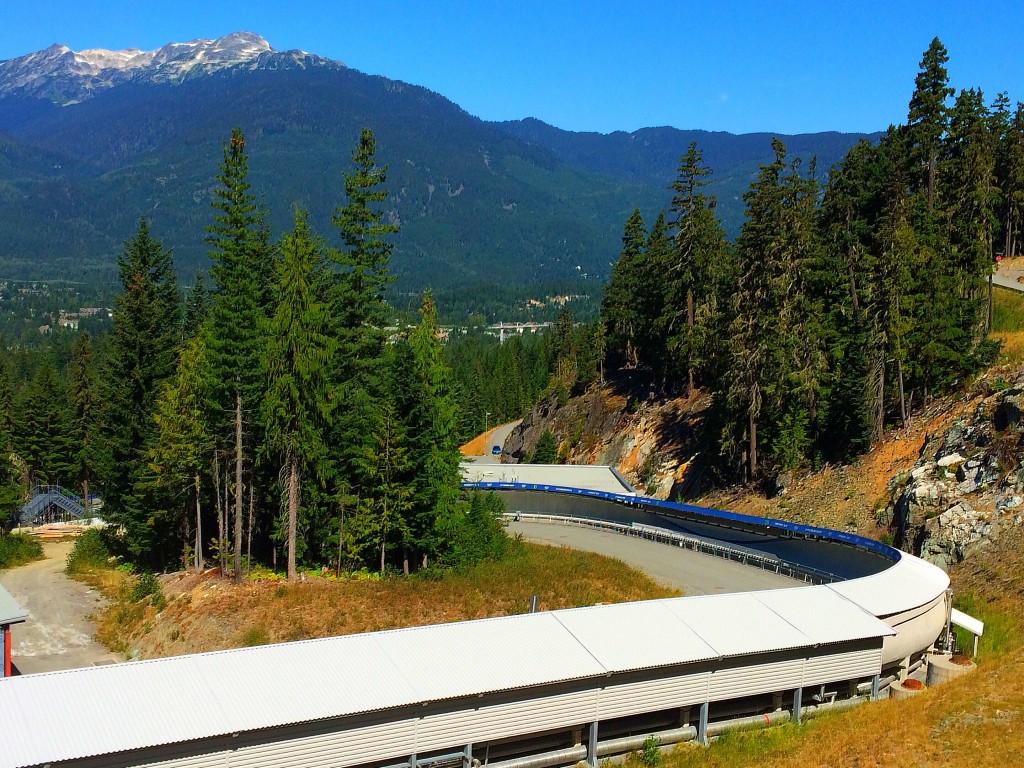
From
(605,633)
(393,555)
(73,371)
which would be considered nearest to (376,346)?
(393,555)

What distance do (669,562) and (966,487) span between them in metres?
13.1

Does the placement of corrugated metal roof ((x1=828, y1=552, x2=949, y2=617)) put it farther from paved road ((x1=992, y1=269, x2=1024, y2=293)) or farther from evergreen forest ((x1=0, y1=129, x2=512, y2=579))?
paved road ((x1=992, y1=269, x2=1024, y2=293))

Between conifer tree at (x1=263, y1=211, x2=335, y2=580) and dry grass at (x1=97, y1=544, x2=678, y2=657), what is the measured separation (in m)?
2.52

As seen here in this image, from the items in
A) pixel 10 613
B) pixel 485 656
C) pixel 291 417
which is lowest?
pixel 10 613

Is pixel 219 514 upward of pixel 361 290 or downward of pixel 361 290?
downward

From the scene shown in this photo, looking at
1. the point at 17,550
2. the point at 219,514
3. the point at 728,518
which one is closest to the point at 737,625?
the point at 728,518

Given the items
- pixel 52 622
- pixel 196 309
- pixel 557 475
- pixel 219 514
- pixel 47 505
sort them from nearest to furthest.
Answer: pixel 52 622 → pixel 219 514 → pixel 557 475 → pixel 196 309 → pixel 47 505

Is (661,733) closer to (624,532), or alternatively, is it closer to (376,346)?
(376,346)

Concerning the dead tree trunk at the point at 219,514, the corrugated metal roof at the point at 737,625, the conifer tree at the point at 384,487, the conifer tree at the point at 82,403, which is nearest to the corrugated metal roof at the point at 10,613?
the dead tree trunk at the point at 219,514

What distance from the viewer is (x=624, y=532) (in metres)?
51.0

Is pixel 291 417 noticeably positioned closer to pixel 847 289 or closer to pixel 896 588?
pixel 896 588

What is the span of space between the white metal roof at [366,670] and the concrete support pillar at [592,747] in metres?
1.36

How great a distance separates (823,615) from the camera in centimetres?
2773

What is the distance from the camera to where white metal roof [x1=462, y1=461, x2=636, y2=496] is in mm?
62406
